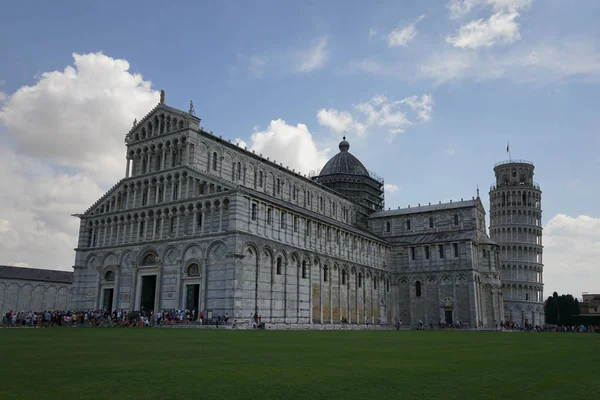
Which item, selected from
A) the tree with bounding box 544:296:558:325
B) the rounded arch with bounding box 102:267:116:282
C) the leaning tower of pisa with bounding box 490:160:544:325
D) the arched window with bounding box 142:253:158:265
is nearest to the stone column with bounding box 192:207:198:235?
the arched window with bounding box 142:253:158:265

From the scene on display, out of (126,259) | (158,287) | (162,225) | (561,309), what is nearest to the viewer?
(158,287)

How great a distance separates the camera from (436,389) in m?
9.20

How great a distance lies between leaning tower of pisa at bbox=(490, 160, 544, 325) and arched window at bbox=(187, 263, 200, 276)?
69.2 meters

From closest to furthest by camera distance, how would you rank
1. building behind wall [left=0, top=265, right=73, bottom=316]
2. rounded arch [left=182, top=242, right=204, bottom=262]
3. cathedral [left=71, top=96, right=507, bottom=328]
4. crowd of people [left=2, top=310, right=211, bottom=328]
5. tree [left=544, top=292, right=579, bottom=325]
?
crowd of people [left=2, top=310, right=211, bottom=328], cathedral [left=71, top=96, right=507, bottom=328], rounded arch [left=182, top=242, right=204, bottom=262], building behind wall [left=0, top=265, right=73, bottom=316], tree [left=544, top=292, right=579, bottom=325]

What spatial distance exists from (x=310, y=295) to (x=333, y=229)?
9.24m

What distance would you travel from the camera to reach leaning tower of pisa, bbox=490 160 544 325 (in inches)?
3711

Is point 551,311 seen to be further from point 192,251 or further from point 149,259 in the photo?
point 149,259

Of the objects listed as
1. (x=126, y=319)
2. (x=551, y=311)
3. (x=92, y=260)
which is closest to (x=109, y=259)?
(x=92, y=260)

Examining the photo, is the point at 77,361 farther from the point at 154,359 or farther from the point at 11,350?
the point at 11,350

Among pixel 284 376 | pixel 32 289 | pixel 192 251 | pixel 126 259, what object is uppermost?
pixel 192 251

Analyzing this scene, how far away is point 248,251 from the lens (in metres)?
43.3

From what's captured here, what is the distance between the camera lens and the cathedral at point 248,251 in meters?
43.8

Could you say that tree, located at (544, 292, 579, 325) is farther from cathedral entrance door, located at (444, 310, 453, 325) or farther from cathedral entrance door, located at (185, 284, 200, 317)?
cathedral entrance door, located at (185, 284, 200, 317)

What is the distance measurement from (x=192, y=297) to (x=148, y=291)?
19.9 ft
